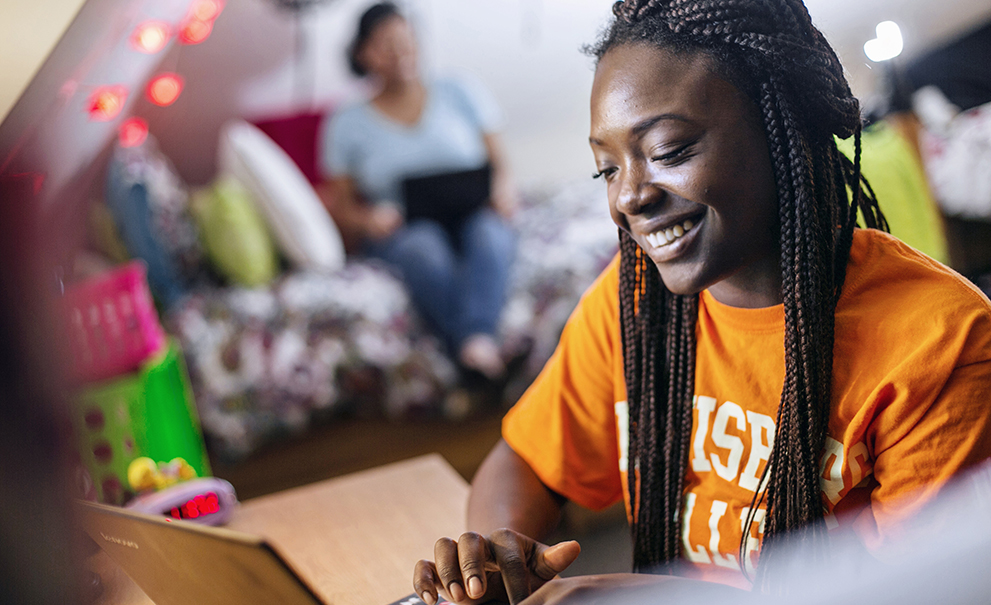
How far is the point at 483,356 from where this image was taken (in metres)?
1.91

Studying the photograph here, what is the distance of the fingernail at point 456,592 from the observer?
55 cm

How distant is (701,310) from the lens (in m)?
0.63

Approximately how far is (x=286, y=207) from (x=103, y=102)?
0.93m

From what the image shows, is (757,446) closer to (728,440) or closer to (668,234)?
(728,440)

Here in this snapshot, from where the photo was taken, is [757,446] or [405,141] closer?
[757,446]

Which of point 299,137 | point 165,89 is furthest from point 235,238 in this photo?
point 165,89

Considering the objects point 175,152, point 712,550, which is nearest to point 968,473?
point 712,550

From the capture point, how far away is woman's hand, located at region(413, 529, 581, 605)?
551 mm

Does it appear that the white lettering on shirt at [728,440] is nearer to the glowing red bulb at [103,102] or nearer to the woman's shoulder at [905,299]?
the woman's shoulder at [905,299]

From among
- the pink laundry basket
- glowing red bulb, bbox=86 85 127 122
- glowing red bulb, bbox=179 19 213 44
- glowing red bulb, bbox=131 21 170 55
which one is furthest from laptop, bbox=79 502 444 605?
glowing red bulb, bbox=179 19 213 44

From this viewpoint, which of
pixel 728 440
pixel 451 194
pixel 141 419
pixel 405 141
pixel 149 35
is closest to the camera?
pixel 728 440

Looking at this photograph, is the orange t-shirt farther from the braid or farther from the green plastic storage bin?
the green plastic storage bin

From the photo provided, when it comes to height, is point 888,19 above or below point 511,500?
above

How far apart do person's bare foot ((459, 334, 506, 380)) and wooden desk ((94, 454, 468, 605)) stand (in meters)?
0.98
